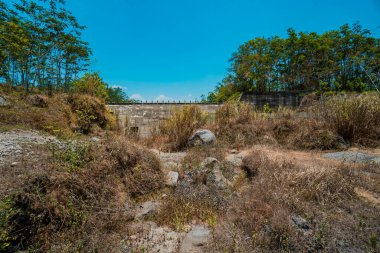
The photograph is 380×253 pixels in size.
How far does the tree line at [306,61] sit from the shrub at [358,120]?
38.3 feet

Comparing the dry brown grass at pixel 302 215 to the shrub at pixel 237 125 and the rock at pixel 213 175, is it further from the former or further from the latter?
the shrub at pixel 237 125

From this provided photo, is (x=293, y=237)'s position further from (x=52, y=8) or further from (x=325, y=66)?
(x=325, y=66)

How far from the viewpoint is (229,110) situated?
7.77 meters

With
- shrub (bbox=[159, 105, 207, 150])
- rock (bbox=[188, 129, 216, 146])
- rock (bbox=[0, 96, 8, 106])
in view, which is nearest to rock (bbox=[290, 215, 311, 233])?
rock (bbox=[188, 129, 216, 146])

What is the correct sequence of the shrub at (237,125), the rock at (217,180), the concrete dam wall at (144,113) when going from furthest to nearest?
the concrete dam wall at (144,113) < the shrub at (237,125) < the rock at (217,180)

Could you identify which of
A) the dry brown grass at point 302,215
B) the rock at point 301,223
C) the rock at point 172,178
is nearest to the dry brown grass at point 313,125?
the dry brown grass at point 302,215

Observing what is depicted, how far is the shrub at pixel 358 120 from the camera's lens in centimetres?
538

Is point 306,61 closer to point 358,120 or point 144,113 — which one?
point 358,120

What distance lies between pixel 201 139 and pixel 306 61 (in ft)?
54.3

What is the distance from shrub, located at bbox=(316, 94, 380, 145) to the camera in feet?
17.6

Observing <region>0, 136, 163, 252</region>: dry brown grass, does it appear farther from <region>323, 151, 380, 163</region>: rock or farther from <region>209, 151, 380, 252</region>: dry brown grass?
<region>323, 151, 380, 163</region>: rock

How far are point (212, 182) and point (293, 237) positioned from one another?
1557 millimetres

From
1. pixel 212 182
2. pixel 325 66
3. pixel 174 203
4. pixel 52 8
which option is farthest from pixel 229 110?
pixel 325 66

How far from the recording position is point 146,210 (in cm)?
267
